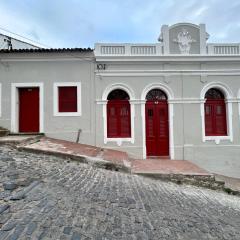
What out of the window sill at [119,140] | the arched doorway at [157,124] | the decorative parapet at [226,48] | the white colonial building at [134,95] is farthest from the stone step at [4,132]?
the decorative parapet at [226,48]

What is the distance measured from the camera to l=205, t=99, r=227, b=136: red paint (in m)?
12.9

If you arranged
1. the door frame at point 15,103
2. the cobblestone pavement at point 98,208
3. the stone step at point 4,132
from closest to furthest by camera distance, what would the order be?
the cobblestone pavement at point 98,208, the stone step at point 4,132, the door frame at point 15,103

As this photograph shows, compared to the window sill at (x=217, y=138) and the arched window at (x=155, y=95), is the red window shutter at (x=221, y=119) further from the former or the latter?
the arched window at (x=155, y=95)

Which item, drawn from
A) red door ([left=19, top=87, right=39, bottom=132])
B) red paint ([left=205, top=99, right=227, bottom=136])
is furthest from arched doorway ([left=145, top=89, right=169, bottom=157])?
red door ([left=19, top=87, right=39, bottom=132])

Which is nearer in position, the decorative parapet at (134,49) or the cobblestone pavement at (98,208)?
the cobblestone pavement at (98,208)

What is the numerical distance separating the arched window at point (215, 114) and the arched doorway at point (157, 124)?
2024 millimetres

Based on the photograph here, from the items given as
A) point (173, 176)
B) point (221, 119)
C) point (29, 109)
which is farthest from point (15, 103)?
point (221, 119)

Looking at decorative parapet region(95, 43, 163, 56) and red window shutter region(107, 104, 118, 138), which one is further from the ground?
decorative parapet region(95, 43, 163, 56)

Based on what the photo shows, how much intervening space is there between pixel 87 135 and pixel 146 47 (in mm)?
5044

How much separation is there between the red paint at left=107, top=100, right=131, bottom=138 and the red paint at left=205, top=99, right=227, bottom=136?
12.6 ft

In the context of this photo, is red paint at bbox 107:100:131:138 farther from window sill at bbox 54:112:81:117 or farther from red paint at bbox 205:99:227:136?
red paint at bbox 205:99:227:136

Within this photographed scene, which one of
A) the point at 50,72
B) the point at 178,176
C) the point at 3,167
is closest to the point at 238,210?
the point at 178,176

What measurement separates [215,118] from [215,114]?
0.19 meters

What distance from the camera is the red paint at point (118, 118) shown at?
12727mm
